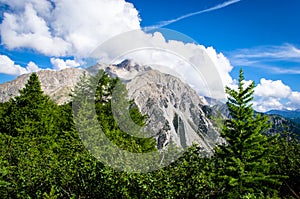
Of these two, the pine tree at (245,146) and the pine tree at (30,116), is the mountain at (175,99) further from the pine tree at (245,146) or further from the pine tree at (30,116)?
the pine tree at (30,116)

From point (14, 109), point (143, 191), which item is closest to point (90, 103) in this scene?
point (14, 109)

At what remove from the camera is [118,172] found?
862 cm

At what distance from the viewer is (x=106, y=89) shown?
82.9 feet

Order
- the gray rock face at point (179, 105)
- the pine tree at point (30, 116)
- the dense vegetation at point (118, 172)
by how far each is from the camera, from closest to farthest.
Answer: the dense vegetation at point (118, 172) → the gray rock face at point (179, 105) → the pine tree at point (30, 116)

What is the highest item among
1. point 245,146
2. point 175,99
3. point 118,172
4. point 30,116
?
point 30,116

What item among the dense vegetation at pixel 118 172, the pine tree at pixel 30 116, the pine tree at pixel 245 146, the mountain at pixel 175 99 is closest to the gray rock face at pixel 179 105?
the mountain at pixel 175 99

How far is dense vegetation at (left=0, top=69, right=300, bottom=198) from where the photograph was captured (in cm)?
A: 891

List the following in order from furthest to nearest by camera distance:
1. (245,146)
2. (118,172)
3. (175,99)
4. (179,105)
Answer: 1. (245,146)
2. (179,105)
3. (175,99)
4. (118,172)

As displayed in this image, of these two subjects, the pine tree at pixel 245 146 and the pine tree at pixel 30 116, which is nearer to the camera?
the pine tree at pixel 245 146

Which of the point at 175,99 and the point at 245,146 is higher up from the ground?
the point at 175,99

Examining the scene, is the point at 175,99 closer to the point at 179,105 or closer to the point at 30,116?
the point at 179,105

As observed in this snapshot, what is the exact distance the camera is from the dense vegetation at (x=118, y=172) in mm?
8914

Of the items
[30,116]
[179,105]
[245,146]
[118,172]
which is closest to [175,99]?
[179,105]

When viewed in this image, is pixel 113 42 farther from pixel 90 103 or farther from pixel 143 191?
pixel 90 103
